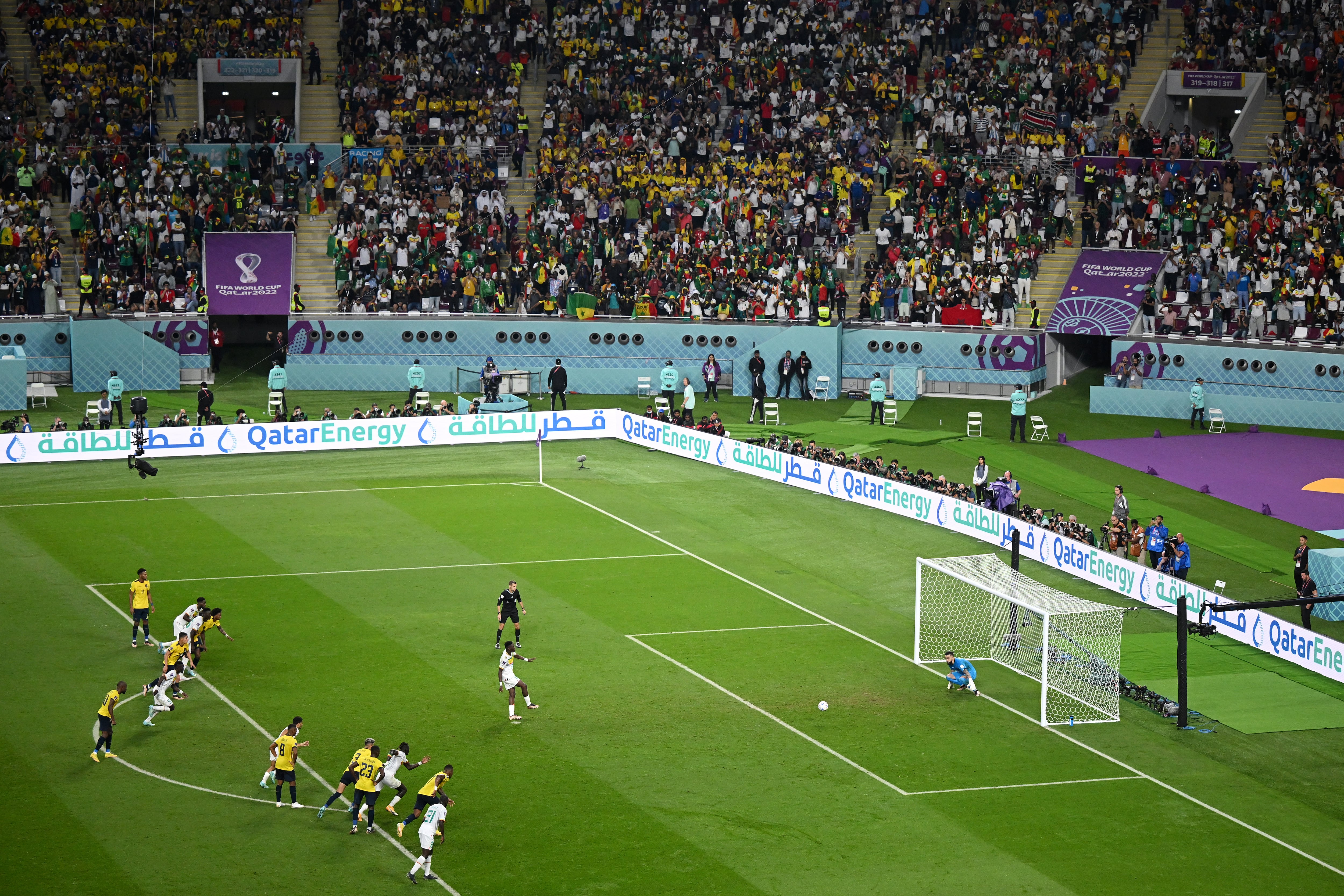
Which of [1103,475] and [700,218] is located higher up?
[700,218]

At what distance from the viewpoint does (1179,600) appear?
31.2 meters

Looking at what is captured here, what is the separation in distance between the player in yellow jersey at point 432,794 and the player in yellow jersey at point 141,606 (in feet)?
35.4

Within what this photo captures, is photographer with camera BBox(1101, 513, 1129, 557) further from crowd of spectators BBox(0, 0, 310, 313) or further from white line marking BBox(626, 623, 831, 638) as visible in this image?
crowd of spectators BBox(0, 0, 310, 313)

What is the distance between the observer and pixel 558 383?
5603 cm

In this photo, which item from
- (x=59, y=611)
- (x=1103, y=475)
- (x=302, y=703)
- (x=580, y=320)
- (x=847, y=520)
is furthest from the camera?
(x=580, y=320)

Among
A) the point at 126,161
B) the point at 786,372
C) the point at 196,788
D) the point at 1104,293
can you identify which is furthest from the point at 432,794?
the point at 126,161

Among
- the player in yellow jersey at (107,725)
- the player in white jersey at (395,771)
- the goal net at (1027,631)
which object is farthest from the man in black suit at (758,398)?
the player in white jersey at (395,771)

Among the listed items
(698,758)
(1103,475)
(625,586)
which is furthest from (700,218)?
(698,758)

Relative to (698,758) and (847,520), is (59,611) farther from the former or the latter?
(847,520)

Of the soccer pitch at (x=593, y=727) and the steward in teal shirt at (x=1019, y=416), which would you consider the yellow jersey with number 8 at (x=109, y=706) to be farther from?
the steward in teal shirt at (x=1019, y=416)

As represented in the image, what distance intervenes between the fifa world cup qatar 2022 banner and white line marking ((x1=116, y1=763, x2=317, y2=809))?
62.1ft

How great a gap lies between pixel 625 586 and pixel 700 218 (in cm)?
2583

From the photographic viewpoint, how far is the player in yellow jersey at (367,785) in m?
26.0

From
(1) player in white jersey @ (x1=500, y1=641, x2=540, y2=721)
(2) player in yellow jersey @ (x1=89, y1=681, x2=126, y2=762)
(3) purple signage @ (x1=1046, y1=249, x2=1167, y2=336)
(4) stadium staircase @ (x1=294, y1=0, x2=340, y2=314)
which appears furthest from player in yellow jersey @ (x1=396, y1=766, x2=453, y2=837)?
(3) purple signage @ (x1=1046, y1=249, x2=1167, y2=336)
